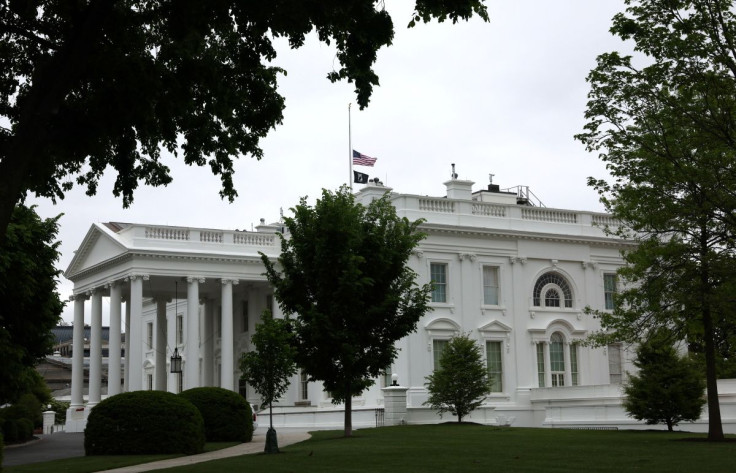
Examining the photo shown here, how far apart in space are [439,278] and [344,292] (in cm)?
1803

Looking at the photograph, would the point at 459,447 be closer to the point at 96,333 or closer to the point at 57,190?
the point at 57,190

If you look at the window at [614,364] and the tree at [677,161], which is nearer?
the tree at [677,161]

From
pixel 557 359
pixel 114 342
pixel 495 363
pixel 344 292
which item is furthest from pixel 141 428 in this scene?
pixel 114 342

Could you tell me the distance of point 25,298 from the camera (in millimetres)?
28938

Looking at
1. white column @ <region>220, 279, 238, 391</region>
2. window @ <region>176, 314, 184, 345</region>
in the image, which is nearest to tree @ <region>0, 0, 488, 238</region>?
white column @ <region>220, 279, 238, 391</region>

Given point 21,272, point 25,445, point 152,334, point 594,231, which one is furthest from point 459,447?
point 152,334

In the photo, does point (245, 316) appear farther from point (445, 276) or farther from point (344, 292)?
point (344, 292)

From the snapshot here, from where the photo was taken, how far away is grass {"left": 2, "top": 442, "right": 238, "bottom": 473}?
2200cm

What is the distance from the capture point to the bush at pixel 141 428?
26125 mm

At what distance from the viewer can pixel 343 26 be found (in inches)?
584

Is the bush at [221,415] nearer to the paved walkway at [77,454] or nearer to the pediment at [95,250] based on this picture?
the paved walkway at [77,454]

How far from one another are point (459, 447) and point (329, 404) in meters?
24.6

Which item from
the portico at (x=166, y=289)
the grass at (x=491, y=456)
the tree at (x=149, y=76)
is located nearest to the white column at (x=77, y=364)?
the portico at (x=166, y=289)

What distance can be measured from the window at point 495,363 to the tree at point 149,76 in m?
30.1
